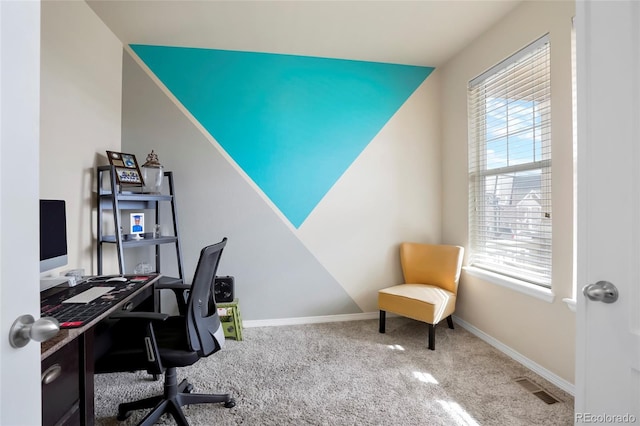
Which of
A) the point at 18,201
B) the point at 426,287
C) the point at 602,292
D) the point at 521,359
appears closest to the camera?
the point at 18,201

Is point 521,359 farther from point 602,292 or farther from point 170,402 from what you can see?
point 170,402

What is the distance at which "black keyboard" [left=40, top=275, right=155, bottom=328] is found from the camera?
1.24 metres

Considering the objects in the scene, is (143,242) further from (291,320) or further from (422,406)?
(422,406)

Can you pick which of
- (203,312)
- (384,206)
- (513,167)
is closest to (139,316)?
(203,312)

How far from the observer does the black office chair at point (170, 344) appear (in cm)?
150

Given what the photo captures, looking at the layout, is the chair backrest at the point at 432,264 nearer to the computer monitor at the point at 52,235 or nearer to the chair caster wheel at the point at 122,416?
the chair caster wheel at the point at 122,416

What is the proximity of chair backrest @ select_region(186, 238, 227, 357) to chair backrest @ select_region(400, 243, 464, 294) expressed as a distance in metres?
2.04

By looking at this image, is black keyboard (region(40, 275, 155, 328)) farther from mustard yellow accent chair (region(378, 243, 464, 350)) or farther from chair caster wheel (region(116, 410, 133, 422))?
mustard yellow accent chair (region(378, 243, 464, 350))

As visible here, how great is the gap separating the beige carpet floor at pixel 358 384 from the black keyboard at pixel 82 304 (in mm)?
727

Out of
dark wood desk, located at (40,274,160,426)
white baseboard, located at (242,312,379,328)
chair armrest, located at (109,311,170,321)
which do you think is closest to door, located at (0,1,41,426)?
dark wood desk, located at (40,274,160,426)

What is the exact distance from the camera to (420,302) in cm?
265

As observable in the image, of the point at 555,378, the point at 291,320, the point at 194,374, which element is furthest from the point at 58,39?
the point at 555,378

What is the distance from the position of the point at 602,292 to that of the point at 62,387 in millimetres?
1633

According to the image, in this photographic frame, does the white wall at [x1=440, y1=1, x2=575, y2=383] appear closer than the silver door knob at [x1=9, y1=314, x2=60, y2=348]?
No
